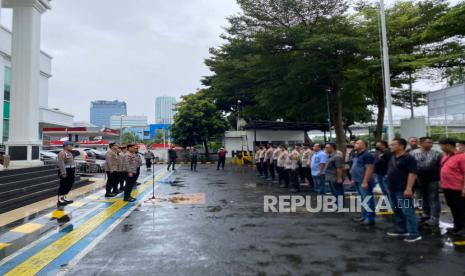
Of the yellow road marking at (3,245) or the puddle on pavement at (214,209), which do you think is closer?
the yellow road marking at (3,245)

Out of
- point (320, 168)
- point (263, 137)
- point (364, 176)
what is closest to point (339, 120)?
point (320, 168)

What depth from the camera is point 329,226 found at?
722 centimetres

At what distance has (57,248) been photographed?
5996mm

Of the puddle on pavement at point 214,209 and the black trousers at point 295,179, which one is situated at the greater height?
the black trousers at point 295,179

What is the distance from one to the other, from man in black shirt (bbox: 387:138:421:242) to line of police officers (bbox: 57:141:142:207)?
23.5ft

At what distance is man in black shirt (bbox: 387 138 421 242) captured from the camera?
6.20m

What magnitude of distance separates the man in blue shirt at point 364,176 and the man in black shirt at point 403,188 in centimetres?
67

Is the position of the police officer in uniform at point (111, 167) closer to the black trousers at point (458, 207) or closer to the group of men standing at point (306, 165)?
the group of men standing at point (306, 165)

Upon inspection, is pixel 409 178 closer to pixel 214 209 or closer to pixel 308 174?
pixel 214 209

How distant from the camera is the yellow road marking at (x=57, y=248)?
5.01m

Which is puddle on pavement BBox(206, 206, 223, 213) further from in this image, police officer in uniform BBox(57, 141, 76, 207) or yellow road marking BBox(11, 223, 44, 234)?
A: police officer in uniform BBox(57, 141, 76, 207)

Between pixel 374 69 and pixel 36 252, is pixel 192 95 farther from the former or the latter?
pixel 36 252

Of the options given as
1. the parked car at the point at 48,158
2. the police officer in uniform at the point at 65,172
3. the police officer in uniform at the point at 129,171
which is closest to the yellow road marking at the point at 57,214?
the police officer in uniform at the point at 65,172

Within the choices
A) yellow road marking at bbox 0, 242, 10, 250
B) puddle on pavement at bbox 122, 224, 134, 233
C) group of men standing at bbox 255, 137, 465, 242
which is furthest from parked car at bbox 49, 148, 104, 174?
group of men standing at bbox 255, 137, 465, 242
